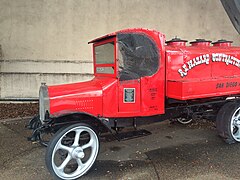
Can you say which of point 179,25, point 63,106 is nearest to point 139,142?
point 63,106

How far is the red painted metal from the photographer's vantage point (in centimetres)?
337

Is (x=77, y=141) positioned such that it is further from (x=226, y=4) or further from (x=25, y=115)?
(x=226, y=4)

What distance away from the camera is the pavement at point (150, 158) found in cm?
314

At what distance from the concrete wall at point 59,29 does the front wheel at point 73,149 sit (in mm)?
4627

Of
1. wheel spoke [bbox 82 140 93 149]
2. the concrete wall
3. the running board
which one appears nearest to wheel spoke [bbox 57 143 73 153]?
wheel spoke [bbox 82 140 93 149]

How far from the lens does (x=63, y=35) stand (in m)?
7.53

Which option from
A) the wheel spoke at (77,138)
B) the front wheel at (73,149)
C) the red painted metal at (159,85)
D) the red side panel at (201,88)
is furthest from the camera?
the red side panel at (201,88)

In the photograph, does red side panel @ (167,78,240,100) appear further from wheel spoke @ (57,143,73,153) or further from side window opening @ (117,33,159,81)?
wheel spoke @ (57,143,73,153)

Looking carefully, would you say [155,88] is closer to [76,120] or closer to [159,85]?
[159,85]

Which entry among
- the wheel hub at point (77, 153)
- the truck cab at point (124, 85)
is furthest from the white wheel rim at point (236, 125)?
the wheel hub at point (77, 153)

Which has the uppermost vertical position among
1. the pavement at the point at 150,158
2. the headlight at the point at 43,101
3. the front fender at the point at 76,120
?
the headlight at the point at 43,101

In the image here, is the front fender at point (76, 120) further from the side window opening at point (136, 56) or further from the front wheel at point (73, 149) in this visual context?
the side window opening at point (136, 56)

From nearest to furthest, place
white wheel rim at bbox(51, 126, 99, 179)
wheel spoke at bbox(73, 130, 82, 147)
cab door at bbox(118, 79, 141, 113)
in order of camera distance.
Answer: white wheel rim at bbox(51, 126, 99, 179), wheel spoke at bbox(73, 130, 82, 147), cab door at bbox(118, 79, 141, 113)

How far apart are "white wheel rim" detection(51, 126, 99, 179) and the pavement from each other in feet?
0.47
